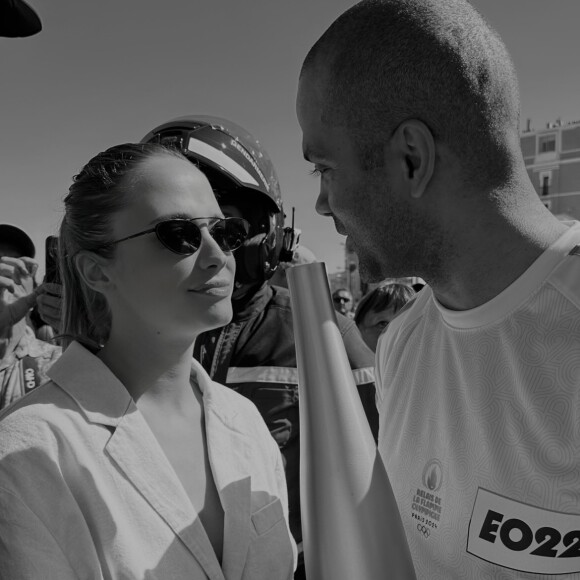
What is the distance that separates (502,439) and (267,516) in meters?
0.59

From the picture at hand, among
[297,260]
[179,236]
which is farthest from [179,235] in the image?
[297,260]

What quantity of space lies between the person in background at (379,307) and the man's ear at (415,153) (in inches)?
112

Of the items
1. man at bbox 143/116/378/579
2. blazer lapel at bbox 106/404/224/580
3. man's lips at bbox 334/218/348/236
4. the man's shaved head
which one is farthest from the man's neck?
man at bbox 143/116/378/579

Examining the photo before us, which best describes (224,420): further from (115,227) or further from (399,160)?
(399,160)

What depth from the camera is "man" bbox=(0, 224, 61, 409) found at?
8.17 ft

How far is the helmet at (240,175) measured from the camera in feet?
7.75

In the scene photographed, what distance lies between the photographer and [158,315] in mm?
1523

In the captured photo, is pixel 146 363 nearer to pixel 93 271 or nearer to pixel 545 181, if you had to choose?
pixel 93 271

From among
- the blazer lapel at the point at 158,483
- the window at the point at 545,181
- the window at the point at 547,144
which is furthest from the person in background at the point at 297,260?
the window at the point at 547,144

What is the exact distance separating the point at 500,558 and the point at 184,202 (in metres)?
1.11

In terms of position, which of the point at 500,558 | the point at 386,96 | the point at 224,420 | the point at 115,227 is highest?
the point at 386,96

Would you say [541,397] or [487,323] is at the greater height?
[487,323]

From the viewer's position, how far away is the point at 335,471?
1.12 metres

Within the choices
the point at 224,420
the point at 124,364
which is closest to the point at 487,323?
the point at 224,420
